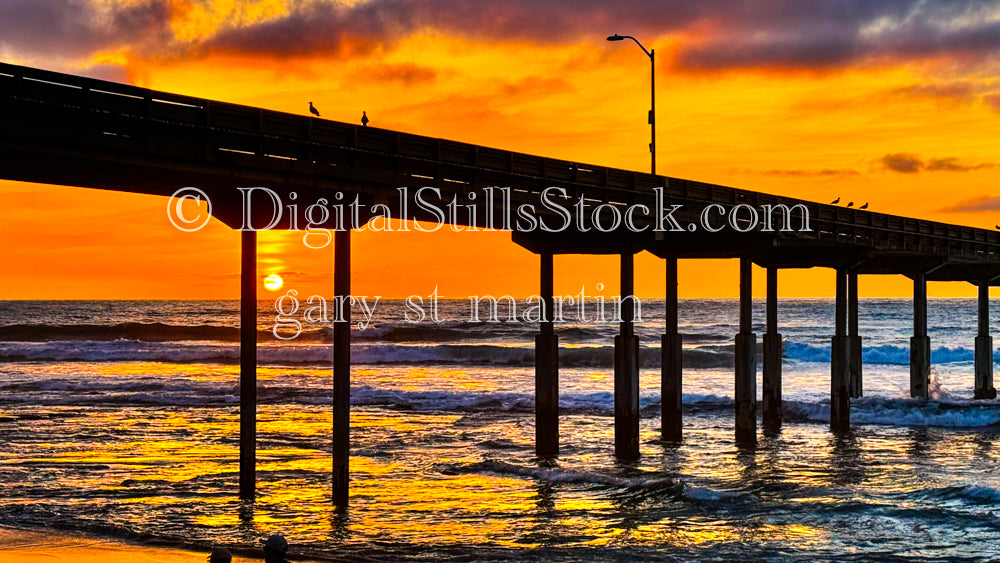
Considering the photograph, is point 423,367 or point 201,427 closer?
point 201,427

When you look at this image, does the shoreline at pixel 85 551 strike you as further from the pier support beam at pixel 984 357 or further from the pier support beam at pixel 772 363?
the pier support beam at pixel 984 357

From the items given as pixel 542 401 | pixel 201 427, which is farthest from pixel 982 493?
pixel 201 427

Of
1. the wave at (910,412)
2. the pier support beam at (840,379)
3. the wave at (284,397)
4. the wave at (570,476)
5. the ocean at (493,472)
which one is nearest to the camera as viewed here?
the ocean at (493,472)

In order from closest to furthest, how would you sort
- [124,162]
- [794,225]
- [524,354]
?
[124,162] < [794,225] < [524,354]

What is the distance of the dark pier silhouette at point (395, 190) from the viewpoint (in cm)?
2016

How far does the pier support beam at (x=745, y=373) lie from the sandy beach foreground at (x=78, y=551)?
20369mm

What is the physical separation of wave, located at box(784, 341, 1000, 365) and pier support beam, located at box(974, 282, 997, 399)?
38.3 m

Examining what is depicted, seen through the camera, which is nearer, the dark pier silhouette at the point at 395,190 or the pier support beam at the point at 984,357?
the dark pier silhouette at the point at 395,190

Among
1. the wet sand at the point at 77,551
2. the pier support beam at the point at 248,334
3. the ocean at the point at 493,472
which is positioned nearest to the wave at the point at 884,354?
the ocean at the point at 493,472

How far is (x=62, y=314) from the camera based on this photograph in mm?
172125

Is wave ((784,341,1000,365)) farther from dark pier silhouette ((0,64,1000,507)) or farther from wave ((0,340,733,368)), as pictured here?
dark pier silhouette ((0,64,1000,507))

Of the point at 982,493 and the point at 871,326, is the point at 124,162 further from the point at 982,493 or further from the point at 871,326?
the point at 871,326

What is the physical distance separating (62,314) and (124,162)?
16188 centimetres

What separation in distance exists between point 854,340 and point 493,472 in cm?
2331
